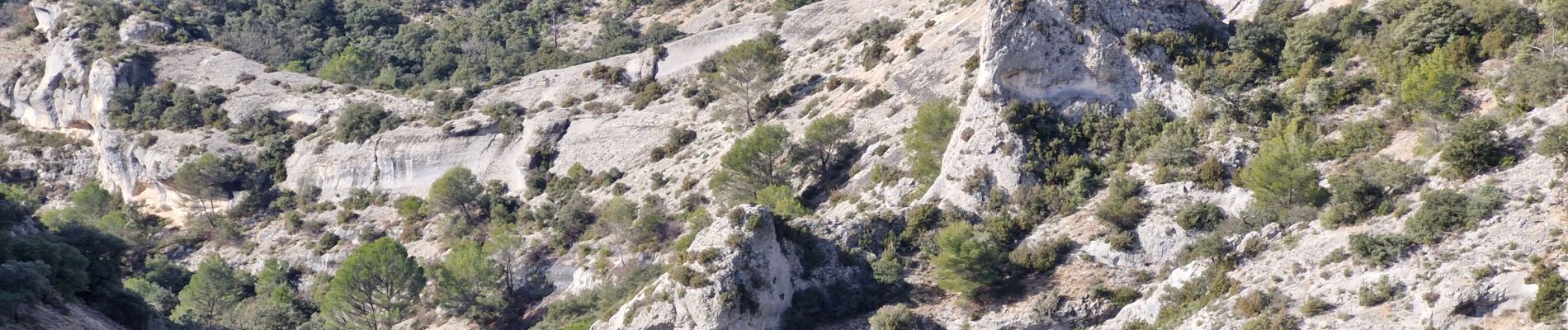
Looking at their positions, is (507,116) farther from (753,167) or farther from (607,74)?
(753,167)

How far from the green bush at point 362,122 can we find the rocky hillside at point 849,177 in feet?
0.79

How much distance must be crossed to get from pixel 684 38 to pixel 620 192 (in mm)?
21248

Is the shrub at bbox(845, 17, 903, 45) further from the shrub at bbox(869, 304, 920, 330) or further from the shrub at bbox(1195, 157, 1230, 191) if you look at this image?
the shrub at bbox(869, 304, 920, 330)

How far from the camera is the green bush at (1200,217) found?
45.1m

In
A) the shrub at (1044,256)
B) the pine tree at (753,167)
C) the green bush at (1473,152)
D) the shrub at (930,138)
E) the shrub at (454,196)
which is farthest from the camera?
the shrub at (454,196)

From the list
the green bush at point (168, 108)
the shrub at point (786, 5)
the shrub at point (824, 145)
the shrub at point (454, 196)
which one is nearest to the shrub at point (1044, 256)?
the shrub at point (824, 145)

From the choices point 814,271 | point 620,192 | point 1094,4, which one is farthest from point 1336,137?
point 620,192

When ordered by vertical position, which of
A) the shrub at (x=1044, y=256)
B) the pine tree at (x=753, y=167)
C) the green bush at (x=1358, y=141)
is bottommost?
the pine tree at (x=753, y=167)

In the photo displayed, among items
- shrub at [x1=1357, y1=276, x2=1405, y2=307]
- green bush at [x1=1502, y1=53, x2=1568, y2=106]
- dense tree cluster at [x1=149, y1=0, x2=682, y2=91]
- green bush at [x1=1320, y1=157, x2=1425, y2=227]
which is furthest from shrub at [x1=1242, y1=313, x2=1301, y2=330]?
dense tree cluster at [x1=149, y1=0, x2=682, y2=91]

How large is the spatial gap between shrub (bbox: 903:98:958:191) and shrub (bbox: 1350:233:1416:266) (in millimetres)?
17636

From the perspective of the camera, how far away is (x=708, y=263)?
47188 mm

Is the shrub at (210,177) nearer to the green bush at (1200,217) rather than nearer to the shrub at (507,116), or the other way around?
the shrub at (507,116)

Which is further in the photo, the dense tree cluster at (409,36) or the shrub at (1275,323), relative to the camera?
the dense tree cluster at (409,36)

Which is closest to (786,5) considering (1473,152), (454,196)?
(454,196)
